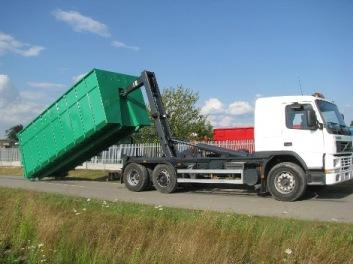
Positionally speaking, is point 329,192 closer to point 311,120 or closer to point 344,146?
point 344,146

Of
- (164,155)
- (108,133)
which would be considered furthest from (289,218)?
(108,133)

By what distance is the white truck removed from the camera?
39.8 feet

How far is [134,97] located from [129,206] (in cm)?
686

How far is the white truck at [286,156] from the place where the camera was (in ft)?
39.8

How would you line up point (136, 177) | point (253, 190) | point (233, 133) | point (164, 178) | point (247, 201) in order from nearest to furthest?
point (247, 201) < point (253, 190) < point (164, 178) < point (136, 177) < point (233, 133)

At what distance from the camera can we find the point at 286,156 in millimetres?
12625

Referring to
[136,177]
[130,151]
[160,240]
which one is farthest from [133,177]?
[130,151]

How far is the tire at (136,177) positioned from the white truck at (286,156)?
0.94m

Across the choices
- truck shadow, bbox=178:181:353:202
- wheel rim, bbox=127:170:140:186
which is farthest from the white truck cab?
wheel rim, bbox=127:170:140:186

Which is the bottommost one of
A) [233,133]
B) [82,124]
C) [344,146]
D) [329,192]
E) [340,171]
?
[329,192]

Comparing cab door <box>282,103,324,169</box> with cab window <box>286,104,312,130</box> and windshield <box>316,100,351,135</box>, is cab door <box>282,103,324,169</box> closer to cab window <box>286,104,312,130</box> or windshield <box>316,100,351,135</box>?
cab window <box>286,104,312,130</box>

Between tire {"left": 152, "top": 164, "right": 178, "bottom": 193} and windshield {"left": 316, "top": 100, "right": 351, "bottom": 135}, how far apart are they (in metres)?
4.63

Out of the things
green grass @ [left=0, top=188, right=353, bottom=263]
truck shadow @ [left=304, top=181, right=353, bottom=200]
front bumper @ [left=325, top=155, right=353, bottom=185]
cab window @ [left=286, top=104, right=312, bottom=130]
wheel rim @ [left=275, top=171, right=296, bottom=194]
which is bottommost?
green grass @ [left=0, top=188, right=353, bottom=263]

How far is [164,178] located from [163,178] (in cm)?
4
